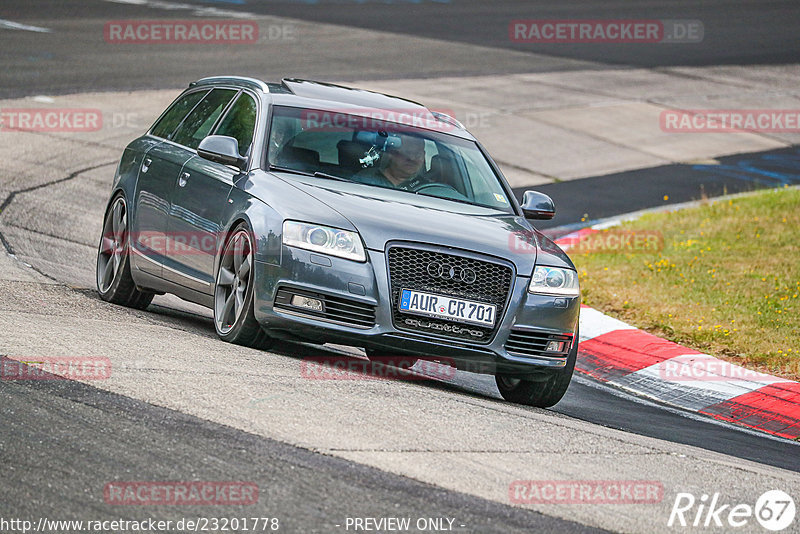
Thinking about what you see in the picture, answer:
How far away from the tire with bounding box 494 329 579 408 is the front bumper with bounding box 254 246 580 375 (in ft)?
1.19

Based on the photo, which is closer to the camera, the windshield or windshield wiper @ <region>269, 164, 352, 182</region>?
windshield wiper @ <region>269, 164, 352, 182</region>

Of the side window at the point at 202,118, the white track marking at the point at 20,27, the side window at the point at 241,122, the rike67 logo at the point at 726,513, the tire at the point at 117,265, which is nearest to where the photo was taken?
the rike67 logo at the point at 726,513

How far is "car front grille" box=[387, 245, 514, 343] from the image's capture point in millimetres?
7430

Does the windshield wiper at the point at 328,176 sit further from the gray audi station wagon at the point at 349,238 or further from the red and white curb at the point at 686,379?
the red and white curb at the point at 686,379

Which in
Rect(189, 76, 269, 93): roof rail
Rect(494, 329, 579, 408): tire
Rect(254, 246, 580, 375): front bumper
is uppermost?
Rect(189, 76, 269, 93): roof rail

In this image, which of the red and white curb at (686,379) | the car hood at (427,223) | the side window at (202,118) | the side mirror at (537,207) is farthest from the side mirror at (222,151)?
the red and white curb at (686,379)

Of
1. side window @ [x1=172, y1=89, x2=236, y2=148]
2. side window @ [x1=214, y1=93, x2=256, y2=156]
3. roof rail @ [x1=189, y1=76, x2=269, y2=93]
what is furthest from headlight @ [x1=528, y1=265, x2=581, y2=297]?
side window @ [x1=172, y1=89, x2=236, y2=148]

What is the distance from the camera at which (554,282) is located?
25.6ft

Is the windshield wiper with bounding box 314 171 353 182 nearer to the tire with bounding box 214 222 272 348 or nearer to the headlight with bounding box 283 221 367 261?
the tire with bounding box 214 222 272 348

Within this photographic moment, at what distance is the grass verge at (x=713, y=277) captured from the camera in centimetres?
1070

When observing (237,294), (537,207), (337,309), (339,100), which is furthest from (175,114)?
(337,309)

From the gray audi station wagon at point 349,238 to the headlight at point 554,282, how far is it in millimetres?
10

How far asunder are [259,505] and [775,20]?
35.8m

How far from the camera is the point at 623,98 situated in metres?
25.2
